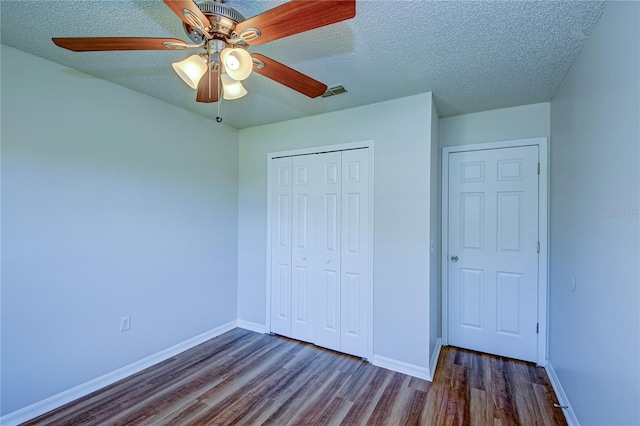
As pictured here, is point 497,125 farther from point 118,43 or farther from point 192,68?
point 118,43

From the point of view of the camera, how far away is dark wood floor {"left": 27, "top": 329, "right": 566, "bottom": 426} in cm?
198

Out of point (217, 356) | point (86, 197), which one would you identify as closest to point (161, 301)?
point (217, 356)

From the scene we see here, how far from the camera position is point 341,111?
290 centimetres

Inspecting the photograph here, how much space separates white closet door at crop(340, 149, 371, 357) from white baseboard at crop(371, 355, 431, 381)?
0.15m

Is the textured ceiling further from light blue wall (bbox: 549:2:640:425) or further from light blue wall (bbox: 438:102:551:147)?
light blue wall (bbox: 549:2:640:425)

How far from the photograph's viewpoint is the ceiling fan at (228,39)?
1.03 m

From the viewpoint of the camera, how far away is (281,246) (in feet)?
10.7

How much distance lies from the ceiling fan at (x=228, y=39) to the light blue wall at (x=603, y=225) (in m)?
1.31

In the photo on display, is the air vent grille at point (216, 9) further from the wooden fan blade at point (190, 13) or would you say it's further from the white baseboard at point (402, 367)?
the white baseboard at point (402, 367)

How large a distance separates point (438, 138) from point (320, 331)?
2.34 meters

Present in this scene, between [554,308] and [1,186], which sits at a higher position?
[1,186]

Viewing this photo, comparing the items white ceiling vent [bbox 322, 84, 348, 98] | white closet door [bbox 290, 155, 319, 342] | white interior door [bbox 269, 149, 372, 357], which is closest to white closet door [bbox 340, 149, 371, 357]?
white interior door [bbox 269, 149, 372, 357]

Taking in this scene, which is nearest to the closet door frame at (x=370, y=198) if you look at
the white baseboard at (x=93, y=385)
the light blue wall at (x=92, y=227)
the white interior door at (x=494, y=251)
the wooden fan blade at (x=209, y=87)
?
the light blue wall at (x=92, y=227)

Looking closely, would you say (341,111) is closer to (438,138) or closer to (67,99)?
(438,138)
